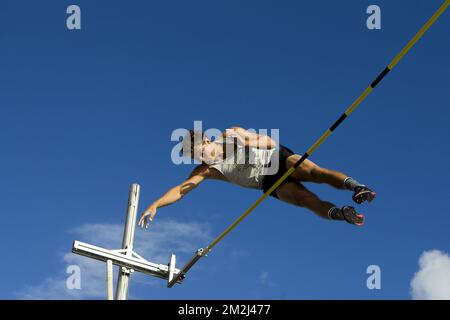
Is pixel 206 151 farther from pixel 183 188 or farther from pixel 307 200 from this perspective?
pixel 307 200

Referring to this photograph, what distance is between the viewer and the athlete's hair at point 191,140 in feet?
30.6

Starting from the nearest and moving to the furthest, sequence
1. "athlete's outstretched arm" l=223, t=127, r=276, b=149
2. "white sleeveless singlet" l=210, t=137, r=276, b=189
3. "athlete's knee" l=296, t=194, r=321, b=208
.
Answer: "athlete's knee" l=296, t=194, r=321, b=208
"athlete's outstretched arm" l=223, t=127, r=276, b=149
"white sleeveless singlet" l=210, t=137, r=276, b=189

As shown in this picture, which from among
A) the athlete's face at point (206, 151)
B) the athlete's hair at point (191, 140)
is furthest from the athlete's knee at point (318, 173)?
the athlete's hair at point (191, 140)

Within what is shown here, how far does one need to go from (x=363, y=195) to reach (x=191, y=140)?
2655 mm

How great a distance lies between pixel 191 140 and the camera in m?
9.34

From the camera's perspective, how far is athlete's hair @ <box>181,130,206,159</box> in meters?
9.33

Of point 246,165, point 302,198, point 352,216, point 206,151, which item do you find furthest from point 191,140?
point 352,216

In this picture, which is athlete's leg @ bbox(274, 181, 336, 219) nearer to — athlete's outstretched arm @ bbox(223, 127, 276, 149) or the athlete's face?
athlete's outstretched arm @ bbox(223, 127, 276, 149)

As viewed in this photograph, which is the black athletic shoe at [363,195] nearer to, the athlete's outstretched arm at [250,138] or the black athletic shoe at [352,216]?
the black athletic shoe at [352,216]

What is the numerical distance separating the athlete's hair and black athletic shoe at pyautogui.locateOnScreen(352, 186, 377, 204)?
248cm

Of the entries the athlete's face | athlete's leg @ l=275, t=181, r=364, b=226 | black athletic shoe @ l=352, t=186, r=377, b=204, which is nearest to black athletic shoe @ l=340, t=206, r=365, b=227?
athlete's leg @ l=275, t=181, r=364, b=226
